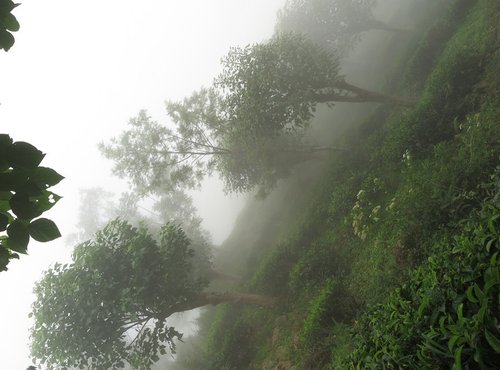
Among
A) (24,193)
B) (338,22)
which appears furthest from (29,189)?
(338,22)

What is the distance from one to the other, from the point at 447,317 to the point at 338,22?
31361mm

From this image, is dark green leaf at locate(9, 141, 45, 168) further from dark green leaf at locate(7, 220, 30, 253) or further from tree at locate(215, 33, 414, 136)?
tree at locate(215, 33, 414, 136)

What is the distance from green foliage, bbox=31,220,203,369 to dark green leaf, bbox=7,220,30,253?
1151 centimetres

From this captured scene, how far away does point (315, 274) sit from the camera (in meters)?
13.1

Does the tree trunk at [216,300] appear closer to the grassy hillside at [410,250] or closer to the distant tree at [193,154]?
the grassy hillside at [410,250]

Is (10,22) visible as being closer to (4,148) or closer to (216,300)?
(4,148)

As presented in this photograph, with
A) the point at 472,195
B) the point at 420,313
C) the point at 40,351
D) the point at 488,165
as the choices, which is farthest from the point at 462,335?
the point at 40,351

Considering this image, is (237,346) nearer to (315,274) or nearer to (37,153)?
(315,274)

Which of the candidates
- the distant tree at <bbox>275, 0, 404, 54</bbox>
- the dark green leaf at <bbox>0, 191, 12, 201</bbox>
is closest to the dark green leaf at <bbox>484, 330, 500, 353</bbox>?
the dark green leaf at <bbox>0, 191, 12, 201</bbox>

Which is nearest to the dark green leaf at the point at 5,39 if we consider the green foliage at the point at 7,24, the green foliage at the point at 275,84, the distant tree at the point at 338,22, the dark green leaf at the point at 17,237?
the green foliage at the point at 7,24

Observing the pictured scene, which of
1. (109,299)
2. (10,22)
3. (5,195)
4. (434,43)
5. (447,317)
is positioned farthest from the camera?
(434,43)

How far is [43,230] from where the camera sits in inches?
65.8

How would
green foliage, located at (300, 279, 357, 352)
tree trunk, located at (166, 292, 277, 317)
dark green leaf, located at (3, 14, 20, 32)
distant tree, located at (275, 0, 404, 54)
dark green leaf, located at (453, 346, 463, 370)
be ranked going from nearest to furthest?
dark green leaf, located at (3, 14, 20, 32), dark green leaf, located at (453, 346, 463, 370), green foliage, located at (300, 279, 357, 352), tree trunk, located at (166, 292, 277, 317), distant tree, located at (275, 0, 404, 54)

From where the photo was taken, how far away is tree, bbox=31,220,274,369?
488 inches
